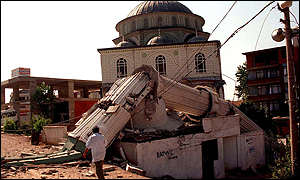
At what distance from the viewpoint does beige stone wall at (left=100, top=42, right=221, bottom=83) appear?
27.6 meters

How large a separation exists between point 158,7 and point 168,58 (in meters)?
8.02

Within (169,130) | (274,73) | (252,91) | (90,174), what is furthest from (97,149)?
(274,73)

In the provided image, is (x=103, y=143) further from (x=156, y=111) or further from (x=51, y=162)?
(x=156, y=111)

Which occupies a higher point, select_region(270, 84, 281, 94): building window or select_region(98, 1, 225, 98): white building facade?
select_region(98, 1, 225, 98): white building facade

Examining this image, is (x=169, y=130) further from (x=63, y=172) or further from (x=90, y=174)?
(x=63, y=172)

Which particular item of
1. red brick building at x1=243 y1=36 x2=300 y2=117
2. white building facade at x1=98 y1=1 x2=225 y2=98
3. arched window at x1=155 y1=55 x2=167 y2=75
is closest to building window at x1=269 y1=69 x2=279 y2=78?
red brick building at x1=243 y1=36 x2=300 y2=117

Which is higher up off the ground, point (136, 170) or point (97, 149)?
point (97, 149)

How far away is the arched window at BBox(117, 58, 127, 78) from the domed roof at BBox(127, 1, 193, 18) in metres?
7.72

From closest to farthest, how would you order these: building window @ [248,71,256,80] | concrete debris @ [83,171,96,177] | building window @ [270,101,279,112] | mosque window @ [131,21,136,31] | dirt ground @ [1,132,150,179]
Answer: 1. dirt ground @ [1,132,150,179]
2. concrete debris @ [83,171,96,177]
3. mosque window @ [131,21,136,31]
4. building window @ [270,101,279,112]
5. building window @ [248,71,256,80]

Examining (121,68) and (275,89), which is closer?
(121,68)

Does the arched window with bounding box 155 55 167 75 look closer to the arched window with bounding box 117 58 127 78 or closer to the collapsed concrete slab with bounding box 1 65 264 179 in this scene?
the arched window with bounding box 117 58 127 78

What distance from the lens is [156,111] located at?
11.6m

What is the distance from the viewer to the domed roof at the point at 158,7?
32.2 metres

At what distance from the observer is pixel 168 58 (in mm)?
27828
